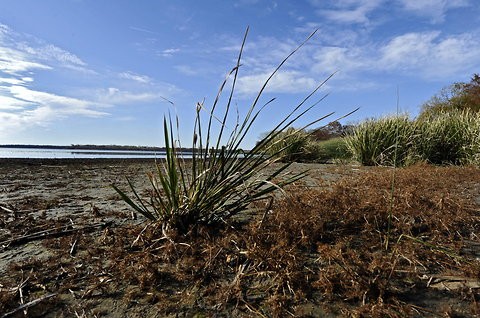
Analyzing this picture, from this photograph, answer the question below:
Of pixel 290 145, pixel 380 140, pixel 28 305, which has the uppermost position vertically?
pixel 380 140

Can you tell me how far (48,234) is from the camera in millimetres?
1843

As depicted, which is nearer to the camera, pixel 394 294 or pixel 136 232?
pixel 394 294

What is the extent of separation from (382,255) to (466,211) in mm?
1301

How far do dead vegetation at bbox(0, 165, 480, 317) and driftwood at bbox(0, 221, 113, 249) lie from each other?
0.08 feet

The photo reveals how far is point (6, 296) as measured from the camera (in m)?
1.23

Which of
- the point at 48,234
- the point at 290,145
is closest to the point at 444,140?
the point at 290,145

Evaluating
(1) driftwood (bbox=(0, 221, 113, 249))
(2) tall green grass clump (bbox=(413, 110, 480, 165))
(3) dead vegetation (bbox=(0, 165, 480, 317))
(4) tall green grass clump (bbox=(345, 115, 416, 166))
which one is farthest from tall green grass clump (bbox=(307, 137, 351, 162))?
(1) driftwood (bbox=(0, 221, 113, 249))

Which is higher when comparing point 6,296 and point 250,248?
point 250,248

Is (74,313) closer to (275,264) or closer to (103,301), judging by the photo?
(103,301)

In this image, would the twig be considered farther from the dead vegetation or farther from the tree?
the tree

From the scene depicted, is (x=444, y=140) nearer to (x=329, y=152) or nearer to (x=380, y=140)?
(x=380, y=140)

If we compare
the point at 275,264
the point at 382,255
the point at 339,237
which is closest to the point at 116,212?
the point at 275,264

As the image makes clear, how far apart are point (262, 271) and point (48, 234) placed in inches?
51.4

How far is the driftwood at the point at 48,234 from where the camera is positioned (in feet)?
5.74
